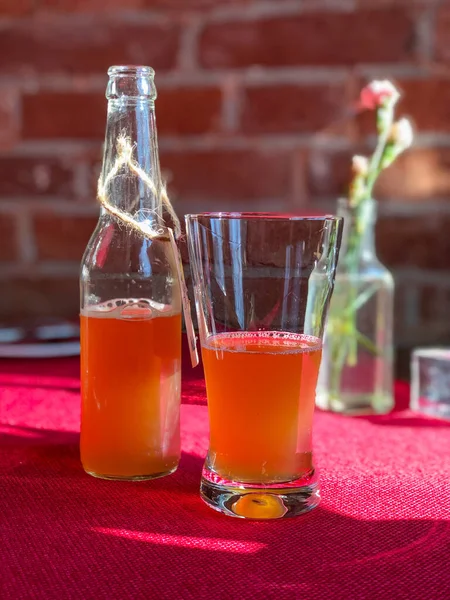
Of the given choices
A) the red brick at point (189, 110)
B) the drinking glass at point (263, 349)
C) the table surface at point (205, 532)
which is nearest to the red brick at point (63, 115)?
the red brick at point (189, 110)

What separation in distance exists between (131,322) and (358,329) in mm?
376

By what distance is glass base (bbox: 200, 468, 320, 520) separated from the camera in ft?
1.83

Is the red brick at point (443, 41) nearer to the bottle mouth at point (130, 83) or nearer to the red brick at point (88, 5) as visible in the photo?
the red brick at point (88, 5)

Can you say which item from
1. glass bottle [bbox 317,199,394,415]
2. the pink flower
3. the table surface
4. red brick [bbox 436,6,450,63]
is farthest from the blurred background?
the table surface

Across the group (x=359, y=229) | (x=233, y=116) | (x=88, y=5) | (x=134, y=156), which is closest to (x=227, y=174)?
(x=233, y=116)

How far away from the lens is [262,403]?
1.91ft

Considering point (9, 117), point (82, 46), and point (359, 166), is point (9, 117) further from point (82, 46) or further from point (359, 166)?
point (359, 166)

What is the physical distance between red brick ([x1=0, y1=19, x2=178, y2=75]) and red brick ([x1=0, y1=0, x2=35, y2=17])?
21 mm

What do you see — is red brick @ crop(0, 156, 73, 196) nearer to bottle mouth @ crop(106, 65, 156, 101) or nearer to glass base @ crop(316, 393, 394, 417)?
glass base @ crop(316, 393, 394, 417)

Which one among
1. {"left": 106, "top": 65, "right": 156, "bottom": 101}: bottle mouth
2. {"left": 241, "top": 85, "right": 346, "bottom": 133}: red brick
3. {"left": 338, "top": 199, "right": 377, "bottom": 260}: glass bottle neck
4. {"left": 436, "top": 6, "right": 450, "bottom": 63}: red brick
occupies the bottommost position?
{"left": 338, "top": 199, "right": 377, "bottom": 260}: glass bottle neck

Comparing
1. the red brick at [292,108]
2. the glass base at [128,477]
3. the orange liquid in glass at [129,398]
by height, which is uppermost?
the red brick at [292,108]

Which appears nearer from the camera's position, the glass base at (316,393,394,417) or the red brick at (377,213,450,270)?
the glass base at (316,393,394,417)

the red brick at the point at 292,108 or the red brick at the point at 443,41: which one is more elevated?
the red brick at the point at 443,41

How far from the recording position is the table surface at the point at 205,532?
439mm
